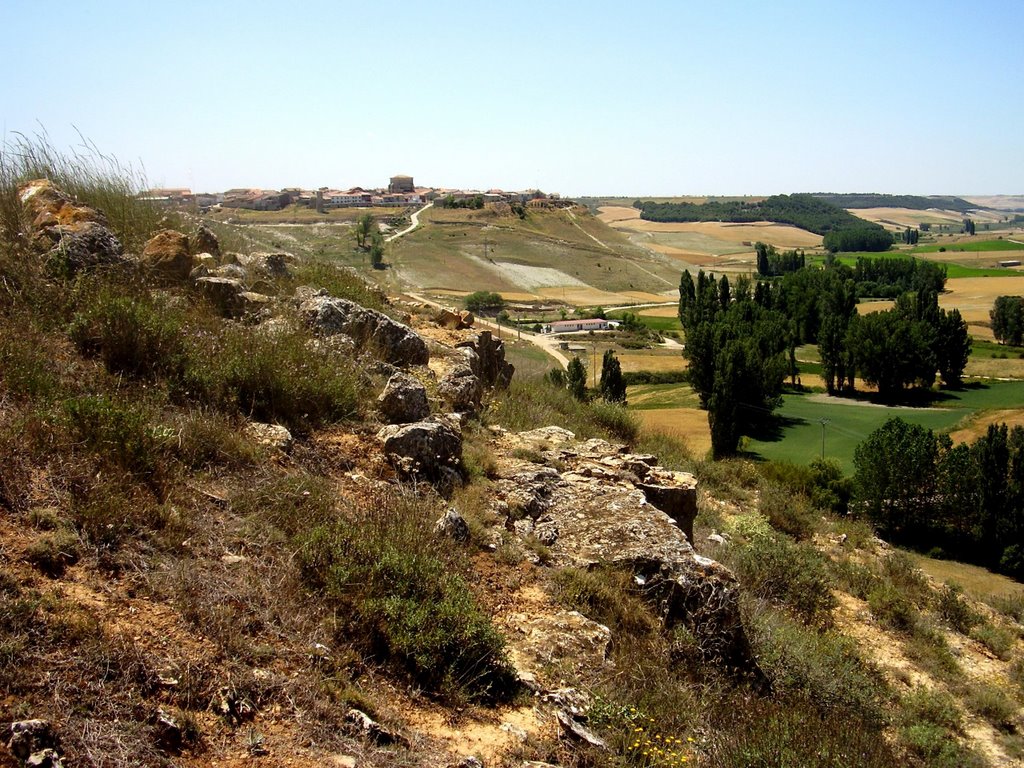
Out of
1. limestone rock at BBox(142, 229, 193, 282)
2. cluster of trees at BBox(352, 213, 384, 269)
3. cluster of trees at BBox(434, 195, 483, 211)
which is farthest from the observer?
cluster of trees at BBox(434, 195, 483, 211)

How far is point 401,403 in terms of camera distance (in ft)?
23.6

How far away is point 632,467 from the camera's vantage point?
8.16m

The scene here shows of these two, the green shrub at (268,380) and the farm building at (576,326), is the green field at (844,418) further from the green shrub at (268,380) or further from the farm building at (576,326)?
the green shrub at (268,380)

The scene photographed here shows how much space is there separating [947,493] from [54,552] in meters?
34.4

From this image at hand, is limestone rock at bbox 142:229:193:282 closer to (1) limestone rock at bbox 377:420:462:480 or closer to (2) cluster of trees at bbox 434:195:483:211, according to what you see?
(1) limestone rock at bbox 377:420:462:480

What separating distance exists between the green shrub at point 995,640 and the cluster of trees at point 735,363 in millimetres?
28415

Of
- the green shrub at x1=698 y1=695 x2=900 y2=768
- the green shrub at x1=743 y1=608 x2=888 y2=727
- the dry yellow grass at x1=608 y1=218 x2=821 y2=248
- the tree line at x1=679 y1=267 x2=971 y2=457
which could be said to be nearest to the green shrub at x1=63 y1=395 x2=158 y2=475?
the green shrub at x1=698 y1=695 x2=900 y2=768

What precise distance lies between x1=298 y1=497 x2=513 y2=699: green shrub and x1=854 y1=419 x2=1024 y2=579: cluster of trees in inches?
1154

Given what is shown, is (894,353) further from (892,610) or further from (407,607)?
(407,607)

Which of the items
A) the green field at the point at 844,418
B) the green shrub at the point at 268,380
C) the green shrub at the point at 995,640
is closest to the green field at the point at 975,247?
the green field at the point at 844,418

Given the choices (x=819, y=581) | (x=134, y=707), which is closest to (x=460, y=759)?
(x=134, y=707)

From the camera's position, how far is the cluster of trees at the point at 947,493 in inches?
1144

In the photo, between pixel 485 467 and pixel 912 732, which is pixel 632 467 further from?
pixel 912 732

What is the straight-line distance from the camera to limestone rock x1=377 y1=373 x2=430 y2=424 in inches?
283
